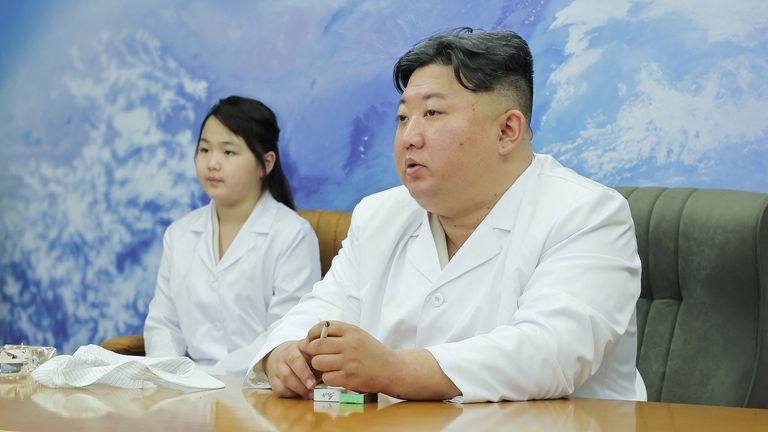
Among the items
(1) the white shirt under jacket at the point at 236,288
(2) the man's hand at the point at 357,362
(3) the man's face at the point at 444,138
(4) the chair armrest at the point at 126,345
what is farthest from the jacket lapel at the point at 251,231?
(2) the man's hand at the point at 357,362

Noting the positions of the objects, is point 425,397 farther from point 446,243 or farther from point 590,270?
point 446,243

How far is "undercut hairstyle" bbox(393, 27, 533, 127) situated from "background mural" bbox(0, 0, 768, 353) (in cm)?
125

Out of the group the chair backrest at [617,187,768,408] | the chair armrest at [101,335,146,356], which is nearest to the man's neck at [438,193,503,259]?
the chair backrest at [617,187,768,408]

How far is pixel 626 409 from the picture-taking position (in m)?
1.60

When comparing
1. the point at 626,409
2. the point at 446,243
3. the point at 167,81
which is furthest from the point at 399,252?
the point at 167,81

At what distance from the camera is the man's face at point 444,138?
2.13m

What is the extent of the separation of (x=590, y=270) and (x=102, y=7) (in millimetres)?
3451

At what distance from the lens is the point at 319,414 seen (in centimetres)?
152

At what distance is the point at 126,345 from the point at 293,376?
2031mm

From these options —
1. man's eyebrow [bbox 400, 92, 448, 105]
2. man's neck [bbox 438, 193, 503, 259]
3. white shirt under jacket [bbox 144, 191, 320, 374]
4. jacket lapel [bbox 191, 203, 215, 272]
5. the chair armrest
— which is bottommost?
the chair armrest

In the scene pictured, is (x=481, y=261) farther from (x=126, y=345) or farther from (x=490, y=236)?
(x=126, y=345)

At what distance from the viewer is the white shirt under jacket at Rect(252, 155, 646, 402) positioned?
5.74 feet

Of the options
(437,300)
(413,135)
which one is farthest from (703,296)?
(413,135)

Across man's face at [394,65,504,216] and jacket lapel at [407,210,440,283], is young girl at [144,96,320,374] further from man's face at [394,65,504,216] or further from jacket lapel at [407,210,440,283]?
man's face at [394,65,504,216]
